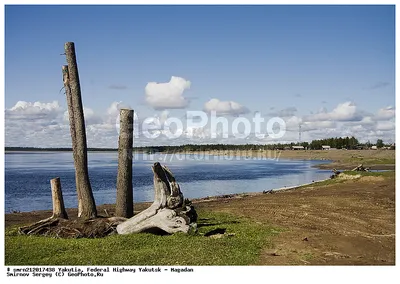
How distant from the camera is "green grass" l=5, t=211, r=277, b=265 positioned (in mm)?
8984

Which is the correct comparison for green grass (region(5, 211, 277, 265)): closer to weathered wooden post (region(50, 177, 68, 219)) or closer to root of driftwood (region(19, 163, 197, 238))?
root of driftwood (region(19, 163, 197, 238))

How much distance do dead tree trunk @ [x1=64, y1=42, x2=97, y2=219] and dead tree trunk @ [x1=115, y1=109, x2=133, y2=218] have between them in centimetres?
74

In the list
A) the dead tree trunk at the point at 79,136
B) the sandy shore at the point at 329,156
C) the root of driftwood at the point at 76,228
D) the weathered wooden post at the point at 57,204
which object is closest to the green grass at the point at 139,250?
the root of driftwood at the point at 76,228

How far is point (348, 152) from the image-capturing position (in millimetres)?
65688

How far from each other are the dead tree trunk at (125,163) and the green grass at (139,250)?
178 cm

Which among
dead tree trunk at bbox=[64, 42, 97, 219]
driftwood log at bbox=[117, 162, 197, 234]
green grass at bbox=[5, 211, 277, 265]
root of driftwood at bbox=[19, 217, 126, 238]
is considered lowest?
green grass at bbox=[5, 211, 277, 265]

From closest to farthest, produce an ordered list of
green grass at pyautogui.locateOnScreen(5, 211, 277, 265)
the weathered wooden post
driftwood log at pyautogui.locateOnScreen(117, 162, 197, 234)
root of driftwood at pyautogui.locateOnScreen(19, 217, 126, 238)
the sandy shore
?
green grass at pyautogui.locateOnScreen(5, 211, 277, 265)
driftwood log at pyautogui.locateOnScreen(117, 162, 197, 234)
root of driftwood at pyautogui.locateOnScreen(19, 217, 126, 238)
the weathered wooden post
the sandy shore

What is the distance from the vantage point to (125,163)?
12.1 meters

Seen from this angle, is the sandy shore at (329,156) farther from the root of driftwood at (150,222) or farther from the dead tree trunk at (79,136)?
the root of driftwood at (150,222)

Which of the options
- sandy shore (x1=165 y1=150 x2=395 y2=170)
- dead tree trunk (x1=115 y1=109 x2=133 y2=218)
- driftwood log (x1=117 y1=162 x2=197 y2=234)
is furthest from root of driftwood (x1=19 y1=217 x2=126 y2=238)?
sandy shore (x1=165 y1=150 x2=395 y2=170)

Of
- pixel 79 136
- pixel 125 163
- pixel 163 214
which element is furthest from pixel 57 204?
pixel 163 214
